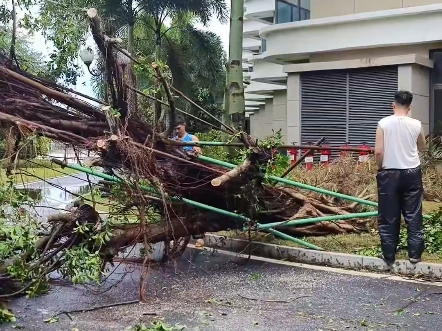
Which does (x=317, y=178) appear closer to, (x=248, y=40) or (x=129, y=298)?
(x=129, y=298)

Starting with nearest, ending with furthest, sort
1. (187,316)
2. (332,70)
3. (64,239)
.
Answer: (187,316) < (64,239) < (332,70)

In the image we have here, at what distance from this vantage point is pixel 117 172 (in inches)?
264

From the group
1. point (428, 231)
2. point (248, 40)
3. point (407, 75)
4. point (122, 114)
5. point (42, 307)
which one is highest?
point (248, 40)

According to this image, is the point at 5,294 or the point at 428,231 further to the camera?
the point at 428,231

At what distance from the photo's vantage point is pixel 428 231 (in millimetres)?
8117

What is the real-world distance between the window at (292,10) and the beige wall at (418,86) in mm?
5598

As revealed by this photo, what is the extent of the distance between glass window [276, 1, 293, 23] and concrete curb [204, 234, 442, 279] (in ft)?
44.4

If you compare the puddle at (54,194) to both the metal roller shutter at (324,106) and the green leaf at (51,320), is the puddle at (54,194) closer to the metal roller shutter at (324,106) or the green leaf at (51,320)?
the green leaf at (51,320)

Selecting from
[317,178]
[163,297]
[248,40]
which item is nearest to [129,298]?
[163,297]

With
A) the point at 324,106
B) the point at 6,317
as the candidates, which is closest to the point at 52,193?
the point at 6,317

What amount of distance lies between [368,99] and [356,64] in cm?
103

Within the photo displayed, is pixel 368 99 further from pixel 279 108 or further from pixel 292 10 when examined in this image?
pixel 279 108

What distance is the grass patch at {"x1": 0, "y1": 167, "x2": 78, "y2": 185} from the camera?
609 cm

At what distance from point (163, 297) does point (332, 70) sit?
1303 cm
